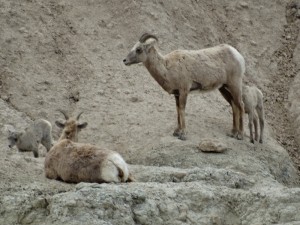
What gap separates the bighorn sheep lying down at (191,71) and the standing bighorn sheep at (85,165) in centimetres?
458

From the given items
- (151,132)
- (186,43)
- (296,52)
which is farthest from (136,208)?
(296,52)

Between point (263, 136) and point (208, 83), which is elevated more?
point (208, 83)

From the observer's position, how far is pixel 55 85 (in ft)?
60.7

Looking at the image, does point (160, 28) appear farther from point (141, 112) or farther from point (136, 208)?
point (136, 208)

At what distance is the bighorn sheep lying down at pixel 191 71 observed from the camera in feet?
53.9

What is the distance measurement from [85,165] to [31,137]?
14.7ft

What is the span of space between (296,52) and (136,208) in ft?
40.4

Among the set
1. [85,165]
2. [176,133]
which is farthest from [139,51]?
[85,165]

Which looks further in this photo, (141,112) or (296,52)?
(296,52)

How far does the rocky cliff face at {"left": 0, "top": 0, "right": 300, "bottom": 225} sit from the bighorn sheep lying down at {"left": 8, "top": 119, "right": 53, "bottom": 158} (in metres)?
0.40

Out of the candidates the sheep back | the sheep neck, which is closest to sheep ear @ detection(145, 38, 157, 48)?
the sheep neck

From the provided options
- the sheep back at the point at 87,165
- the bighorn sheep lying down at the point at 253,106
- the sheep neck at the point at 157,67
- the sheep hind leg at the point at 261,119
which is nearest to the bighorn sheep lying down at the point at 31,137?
the sheep neck at the point at 157,67

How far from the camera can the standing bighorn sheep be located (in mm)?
11508

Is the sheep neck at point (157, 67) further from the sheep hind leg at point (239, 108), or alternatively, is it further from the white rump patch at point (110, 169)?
the white rump patch at point (110, 169)
